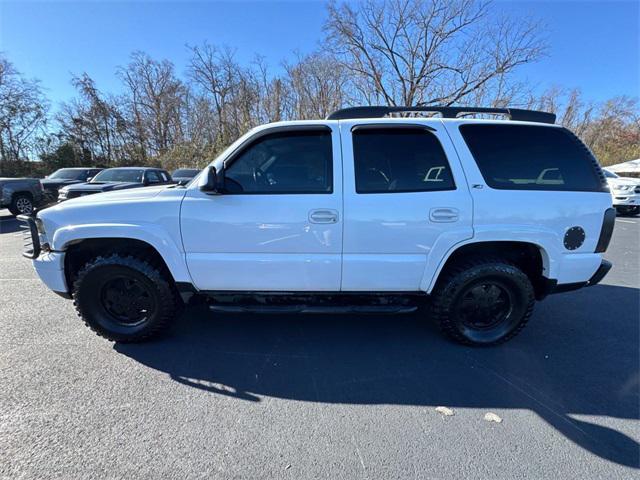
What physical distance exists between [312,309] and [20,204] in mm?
12983

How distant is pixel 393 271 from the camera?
2.71 metres

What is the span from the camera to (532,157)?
2805 mm

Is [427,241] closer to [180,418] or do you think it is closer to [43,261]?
[180,418]

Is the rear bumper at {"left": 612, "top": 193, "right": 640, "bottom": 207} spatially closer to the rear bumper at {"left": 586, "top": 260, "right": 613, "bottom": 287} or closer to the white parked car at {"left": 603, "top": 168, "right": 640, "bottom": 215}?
the white parked car at {"left": 603, "top": 168, "right": 640, "bottom": 215}

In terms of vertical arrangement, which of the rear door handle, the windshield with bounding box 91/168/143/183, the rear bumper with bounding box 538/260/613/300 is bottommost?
the rear bumper with bounding box 538/260/613/300

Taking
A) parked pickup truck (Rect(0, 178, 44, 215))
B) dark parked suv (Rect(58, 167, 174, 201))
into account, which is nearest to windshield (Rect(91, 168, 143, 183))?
dark parked suv (Rect(58, 167, 174, 201))

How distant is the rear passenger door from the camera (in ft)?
8.48

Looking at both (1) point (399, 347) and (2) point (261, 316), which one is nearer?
(1) point (399, 347)

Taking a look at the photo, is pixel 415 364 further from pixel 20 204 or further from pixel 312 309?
pixel 20 204

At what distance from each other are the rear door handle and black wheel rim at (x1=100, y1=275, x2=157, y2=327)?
8.77 feet

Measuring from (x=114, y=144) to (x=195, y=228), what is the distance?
33.8 metres

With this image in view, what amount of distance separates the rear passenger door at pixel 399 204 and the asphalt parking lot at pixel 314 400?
Answer: 76 centimetres

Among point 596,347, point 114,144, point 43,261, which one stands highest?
point 114,144

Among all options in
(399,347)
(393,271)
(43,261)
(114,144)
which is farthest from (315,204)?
(114,144)
